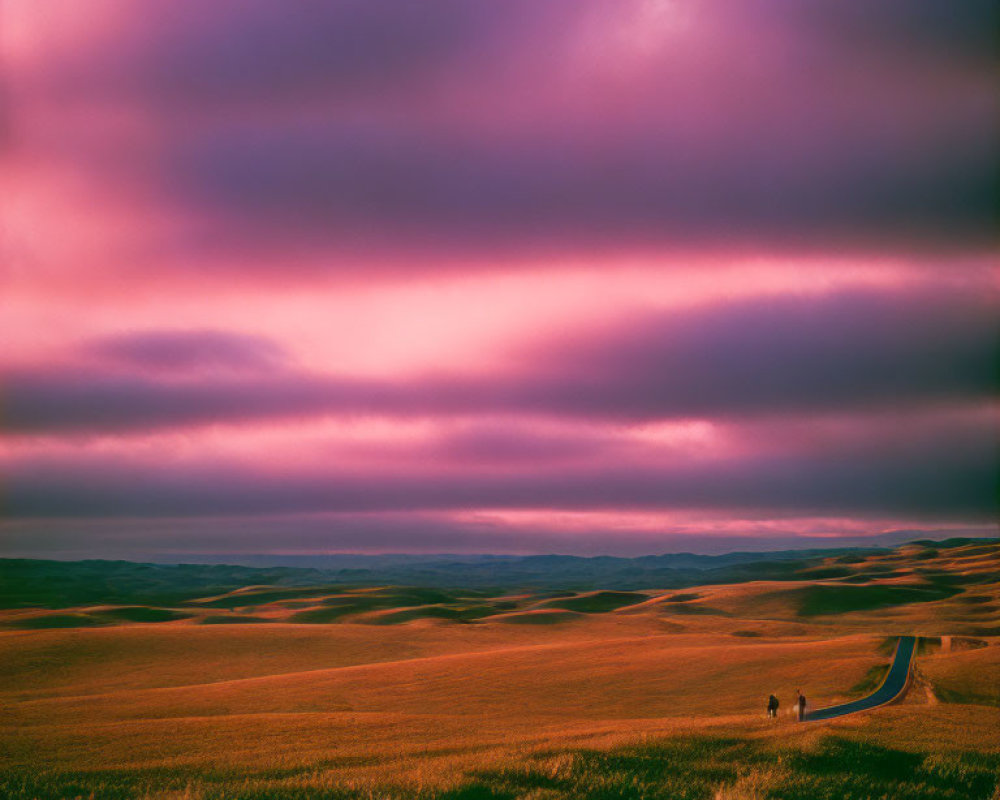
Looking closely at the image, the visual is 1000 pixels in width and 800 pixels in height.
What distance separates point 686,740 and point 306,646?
73817 millimetres

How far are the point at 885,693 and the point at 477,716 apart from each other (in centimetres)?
2769

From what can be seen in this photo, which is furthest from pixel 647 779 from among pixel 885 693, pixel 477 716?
pixel 885 693

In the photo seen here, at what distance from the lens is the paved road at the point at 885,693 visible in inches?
1802

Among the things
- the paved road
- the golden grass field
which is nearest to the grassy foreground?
the golden grass field

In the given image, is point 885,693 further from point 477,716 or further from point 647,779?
point 647,779

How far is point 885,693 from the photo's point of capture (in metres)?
53.7

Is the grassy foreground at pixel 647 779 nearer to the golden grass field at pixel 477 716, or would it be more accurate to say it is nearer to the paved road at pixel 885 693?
the golden grass field at pixel 477 716

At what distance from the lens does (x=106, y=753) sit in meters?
35.4

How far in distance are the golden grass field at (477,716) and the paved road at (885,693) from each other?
1405 mm

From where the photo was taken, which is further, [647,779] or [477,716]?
[477,716]

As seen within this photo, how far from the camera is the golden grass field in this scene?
26422 millimetres

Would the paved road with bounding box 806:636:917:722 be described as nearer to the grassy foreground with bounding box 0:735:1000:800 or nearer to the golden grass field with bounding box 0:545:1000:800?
the golden grass field with bounding box 0:545:1000:800

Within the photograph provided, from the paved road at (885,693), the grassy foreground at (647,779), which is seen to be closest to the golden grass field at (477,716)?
the grassy foreground at (647,779)

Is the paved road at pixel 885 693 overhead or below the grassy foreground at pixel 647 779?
below
